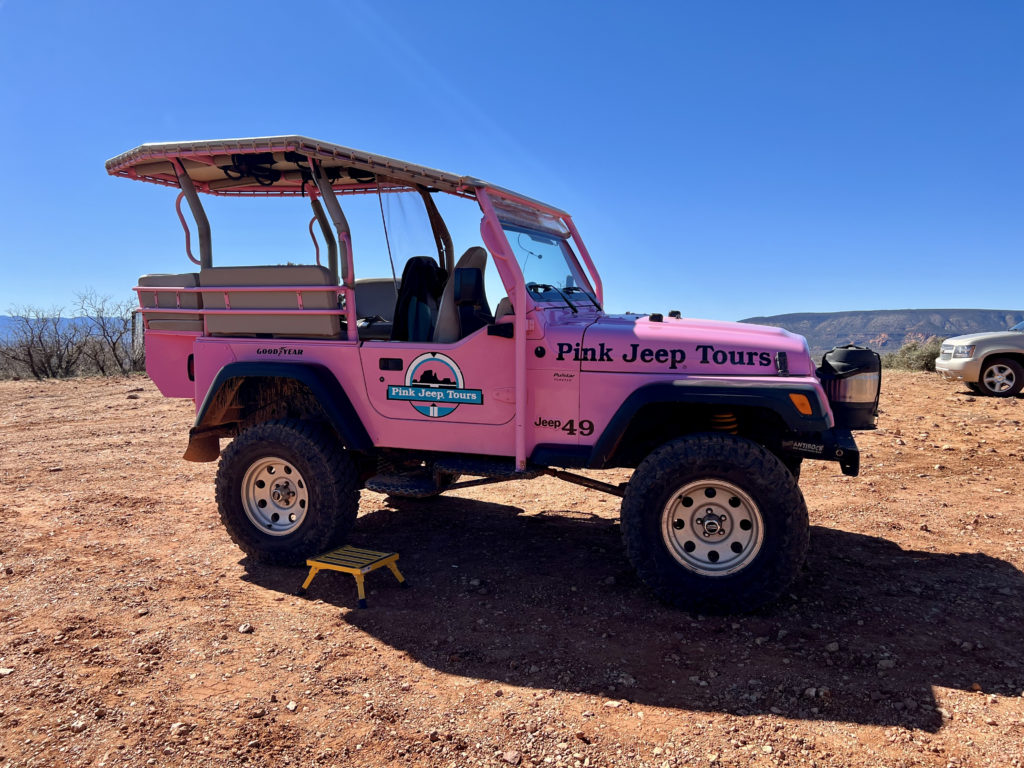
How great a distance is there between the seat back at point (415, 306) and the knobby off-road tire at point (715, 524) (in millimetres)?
1868

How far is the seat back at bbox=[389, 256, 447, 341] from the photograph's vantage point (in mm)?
4691

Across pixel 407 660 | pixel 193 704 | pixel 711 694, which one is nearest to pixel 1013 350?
pixel 711 694

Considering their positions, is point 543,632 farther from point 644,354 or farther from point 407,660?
point 644,354

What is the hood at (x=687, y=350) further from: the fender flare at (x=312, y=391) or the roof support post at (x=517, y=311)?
the fender flare at (x=312, y=391)

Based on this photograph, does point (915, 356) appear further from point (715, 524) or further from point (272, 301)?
point (272, 301)

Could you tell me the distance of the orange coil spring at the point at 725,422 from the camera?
13.3ft

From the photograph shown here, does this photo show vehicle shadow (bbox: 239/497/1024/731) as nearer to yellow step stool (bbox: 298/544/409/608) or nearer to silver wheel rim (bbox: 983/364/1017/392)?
yellow step stool (bbox: 298/544/409/608)

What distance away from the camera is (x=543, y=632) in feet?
11.6

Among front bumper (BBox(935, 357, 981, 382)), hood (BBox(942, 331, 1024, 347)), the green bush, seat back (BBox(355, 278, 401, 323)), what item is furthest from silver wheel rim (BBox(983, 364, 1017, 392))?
→ seat back (BBox(355, 278, 401, 323))

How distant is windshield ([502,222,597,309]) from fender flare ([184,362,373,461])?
146 centimetres

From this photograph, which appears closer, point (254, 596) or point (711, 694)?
point (711, 694)

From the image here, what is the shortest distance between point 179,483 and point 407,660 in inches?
175

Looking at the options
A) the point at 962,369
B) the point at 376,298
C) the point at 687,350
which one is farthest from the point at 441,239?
the point at 962,369

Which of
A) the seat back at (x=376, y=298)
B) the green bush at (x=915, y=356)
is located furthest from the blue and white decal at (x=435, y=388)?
the green bush at (x=915, y=356)
